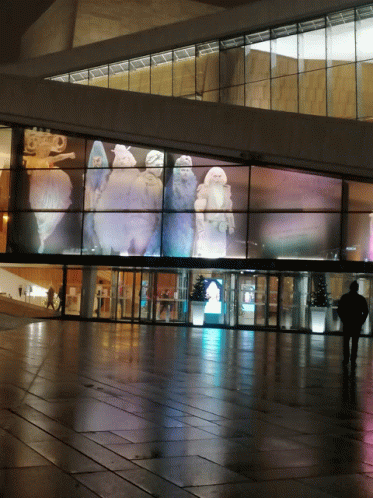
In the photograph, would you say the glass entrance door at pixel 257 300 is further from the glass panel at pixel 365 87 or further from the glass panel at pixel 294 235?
the glass panel at pixel 365 87

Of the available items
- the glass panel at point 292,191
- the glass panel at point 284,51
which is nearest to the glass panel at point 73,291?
the glass panel at point 292,191

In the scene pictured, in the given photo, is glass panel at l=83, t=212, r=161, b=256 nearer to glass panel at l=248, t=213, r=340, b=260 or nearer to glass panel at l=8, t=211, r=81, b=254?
glass panel at l=8, t=211, r=81, b=254

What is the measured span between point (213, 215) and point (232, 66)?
21.2ft

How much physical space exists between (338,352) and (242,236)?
11480 millimetres

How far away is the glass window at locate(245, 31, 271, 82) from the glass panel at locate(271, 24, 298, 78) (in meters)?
0.26

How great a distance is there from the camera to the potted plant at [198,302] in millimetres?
32844

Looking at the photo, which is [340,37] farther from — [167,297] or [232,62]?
[167,297]

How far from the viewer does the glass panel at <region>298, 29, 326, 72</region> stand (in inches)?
1190

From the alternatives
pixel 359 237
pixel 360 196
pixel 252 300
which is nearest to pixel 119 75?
pixel 252 300

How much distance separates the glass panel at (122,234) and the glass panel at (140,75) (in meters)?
6.33

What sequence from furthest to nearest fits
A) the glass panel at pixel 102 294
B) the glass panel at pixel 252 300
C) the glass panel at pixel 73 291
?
the glass panel at pixel 73 291 → the glass panel at pixel 102 294 → the glass panel at pixel 252 300

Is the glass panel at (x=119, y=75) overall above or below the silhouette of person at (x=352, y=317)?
above

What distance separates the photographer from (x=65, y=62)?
37094mm

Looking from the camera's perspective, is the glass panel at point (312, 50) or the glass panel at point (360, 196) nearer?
the glass panel at point (360, 196)
